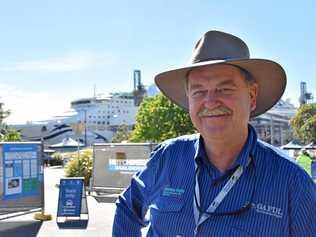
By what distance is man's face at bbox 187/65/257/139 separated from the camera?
203 cm

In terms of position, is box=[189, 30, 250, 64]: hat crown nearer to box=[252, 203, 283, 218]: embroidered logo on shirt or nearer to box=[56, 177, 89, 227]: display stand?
→ box=[252, 203, 283, 218]: embroidered logo on shirt

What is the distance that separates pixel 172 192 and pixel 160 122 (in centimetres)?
4451

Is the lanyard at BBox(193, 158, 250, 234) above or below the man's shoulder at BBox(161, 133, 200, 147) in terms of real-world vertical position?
below

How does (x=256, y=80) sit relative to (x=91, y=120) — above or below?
above

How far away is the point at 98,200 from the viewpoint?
1544 cm

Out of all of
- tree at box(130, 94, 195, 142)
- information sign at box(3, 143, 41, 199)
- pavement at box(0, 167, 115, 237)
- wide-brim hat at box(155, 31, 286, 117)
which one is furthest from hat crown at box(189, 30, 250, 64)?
tree at box(130, 94, 195, 142)

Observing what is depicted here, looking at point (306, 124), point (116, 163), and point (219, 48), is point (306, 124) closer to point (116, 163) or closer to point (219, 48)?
point (116, 163)

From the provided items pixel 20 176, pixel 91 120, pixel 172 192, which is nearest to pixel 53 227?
pixel 20 176

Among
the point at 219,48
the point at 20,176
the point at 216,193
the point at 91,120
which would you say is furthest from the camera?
the point at 91,120

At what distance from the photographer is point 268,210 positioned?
188cm

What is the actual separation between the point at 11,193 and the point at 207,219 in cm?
995

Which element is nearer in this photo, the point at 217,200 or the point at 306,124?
the point at 217,200

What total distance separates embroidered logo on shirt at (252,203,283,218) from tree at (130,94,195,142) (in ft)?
134

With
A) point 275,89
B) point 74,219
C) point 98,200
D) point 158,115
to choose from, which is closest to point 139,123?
point 158,115
